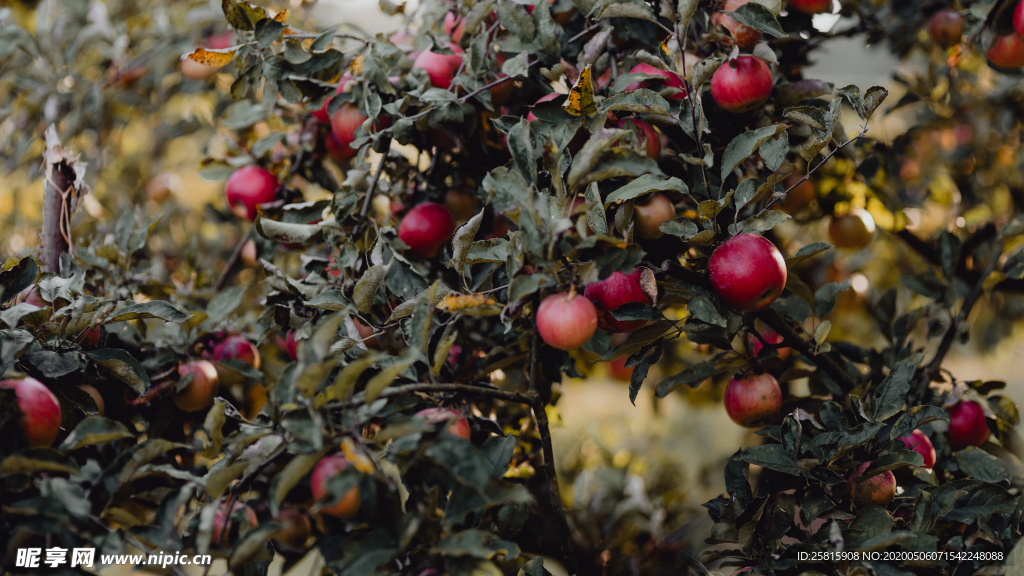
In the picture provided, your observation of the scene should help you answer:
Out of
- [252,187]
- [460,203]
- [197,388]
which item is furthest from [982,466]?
[252,187]

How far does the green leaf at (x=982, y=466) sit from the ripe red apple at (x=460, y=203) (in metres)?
1.02

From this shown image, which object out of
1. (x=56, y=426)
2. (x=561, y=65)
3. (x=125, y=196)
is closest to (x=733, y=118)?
(x=561, y=65)

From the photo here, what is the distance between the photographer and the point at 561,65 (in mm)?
1016

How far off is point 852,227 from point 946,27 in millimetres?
540

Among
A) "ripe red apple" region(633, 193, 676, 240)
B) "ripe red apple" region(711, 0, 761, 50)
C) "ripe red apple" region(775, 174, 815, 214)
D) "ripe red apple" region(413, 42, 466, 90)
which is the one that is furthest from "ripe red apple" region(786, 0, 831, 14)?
"ripe red apple" region(413, 42, 466, 90)

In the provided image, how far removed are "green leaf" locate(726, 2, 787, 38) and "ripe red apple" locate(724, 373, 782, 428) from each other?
22.9 inches

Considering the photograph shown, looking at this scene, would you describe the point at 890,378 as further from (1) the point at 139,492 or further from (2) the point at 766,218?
(1) the point at 139,492

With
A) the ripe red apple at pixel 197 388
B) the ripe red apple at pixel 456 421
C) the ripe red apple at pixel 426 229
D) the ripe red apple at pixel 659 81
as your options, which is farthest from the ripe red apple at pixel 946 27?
the ripe red apple at pixel 197 388

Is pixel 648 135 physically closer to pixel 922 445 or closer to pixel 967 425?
pixel 922 445

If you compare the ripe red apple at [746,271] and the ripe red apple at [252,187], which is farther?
the ripe red apple at [252,187]

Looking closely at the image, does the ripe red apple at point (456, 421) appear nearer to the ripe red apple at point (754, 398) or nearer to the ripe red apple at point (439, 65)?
the ripe red apple at point (754, 398)

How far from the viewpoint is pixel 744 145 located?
95 centimetres

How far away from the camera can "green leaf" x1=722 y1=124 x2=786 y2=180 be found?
36.6 inches

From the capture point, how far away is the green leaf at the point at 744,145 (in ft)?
3.05
